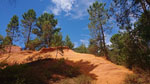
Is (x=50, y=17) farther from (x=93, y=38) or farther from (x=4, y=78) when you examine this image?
(x=4, y=78)

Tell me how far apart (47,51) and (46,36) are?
15.1ft

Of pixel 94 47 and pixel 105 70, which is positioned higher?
pixel 94 47

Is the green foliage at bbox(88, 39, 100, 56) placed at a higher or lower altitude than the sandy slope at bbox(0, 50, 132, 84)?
higher

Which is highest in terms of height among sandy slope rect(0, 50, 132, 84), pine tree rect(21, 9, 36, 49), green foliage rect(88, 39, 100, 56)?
pine tree rect(21, 9, 36, 49)

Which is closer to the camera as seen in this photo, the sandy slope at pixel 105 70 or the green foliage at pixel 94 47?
the sandy slope at pixel 105 70

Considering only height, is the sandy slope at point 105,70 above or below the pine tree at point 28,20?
below

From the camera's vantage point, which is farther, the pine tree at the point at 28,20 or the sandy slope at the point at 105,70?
the pine tree at the point at 28,20

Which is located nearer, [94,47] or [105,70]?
[105,70]

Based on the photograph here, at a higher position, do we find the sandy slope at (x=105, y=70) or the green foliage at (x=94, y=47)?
the green foliage at (x=94, y=47)

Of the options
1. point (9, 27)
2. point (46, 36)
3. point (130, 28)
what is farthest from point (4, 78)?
point (9, 27)

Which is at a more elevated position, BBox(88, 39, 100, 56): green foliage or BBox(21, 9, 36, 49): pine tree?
BBox(21, 9, 36, 49): pine tree

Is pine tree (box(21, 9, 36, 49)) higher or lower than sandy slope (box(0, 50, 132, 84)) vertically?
higher

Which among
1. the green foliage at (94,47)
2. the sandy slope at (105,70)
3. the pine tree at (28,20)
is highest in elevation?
the pine tree at (28,20)

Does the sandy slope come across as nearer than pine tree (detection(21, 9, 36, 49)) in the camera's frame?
Yes
